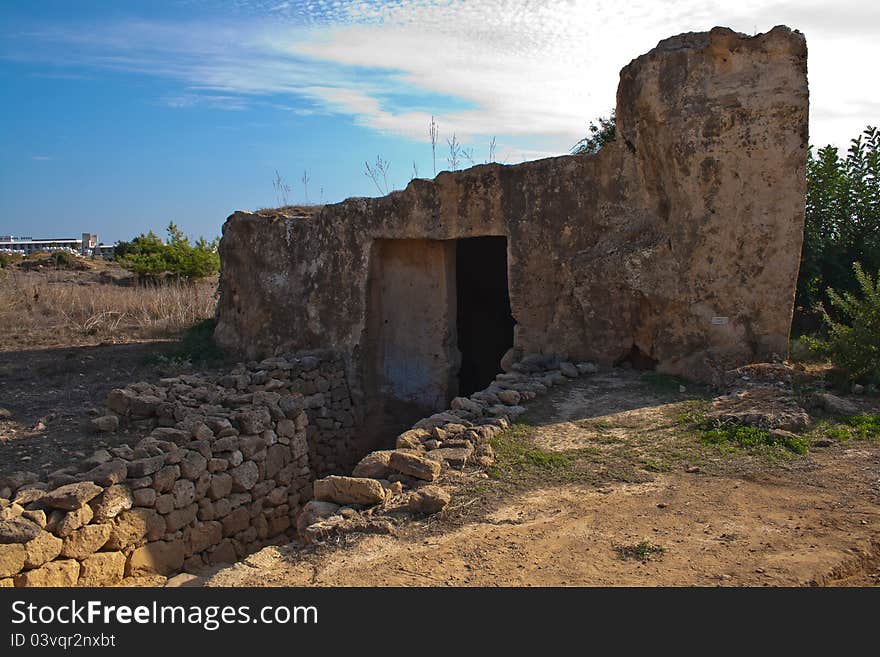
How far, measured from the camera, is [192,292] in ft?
43.3

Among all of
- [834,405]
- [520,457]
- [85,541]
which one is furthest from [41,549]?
[834,405]

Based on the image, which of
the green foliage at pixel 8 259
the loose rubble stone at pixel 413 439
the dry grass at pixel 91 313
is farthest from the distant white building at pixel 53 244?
the loose rubble stone at pixel 413 439

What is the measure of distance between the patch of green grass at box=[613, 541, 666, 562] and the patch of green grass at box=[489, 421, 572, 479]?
1.19 metres

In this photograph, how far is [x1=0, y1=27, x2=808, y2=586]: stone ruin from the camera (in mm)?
4832

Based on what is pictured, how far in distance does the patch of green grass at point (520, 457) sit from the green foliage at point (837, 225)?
537cm

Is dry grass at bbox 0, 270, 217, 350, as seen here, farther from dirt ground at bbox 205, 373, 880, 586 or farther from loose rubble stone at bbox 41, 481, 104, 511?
dirt ground at bbox 205, 373, 880, 586

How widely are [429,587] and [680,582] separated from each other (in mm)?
1080

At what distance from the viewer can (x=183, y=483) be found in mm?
5465

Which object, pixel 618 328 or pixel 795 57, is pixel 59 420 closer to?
pixel 618 328

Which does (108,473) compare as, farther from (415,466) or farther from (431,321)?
(431,321)

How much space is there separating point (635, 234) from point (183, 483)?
465 cm

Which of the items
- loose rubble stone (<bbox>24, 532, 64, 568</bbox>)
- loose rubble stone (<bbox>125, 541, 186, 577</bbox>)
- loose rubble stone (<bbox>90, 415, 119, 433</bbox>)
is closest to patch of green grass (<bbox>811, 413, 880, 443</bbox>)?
loose rubble stone (<bbox>125, 541, 186, 577</bbox>)

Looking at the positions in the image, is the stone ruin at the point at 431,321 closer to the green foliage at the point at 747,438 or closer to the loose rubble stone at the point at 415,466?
the loose rubble stone at the point at 415,466

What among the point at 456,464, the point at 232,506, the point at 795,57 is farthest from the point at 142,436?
the point at 795,57
